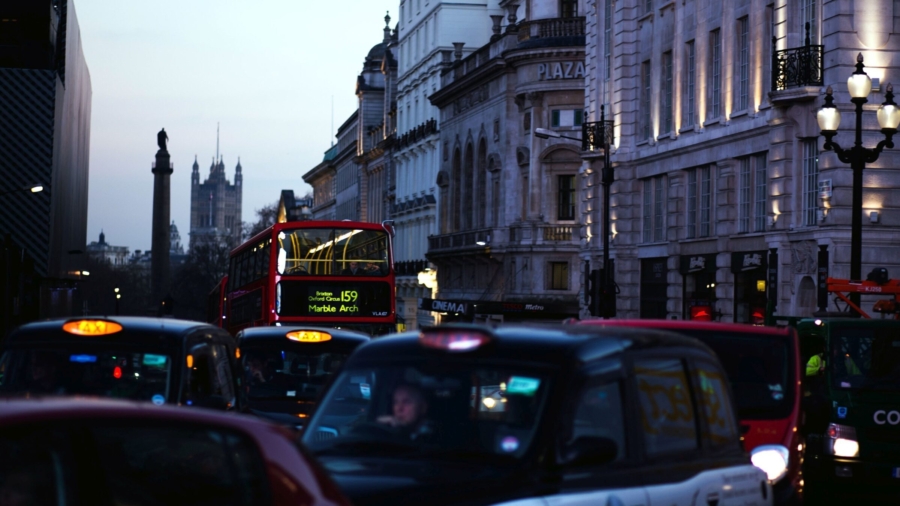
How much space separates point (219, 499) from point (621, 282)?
43558 millimetres

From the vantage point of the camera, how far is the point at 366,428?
7.08 metres

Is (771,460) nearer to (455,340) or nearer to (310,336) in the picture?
(455,340)

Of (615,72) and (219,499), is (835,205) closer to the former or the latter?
(615,72)

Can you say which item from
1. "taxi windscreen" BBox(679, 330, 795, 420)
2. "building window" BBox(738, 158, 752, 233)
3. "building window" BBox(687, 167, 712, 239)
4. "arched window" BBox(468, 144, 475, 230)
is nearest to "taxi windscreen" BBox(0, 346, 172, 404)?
"taxi windscreen" BBox(679, 330, 795, 420)

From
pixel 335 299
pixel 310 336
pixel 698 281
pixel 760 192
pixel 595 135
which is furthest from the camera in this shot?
pixel 595 135

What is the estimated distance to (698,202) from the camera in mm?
42531

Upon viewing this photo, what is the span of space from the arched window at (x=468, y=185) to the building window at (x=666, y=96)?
98.9 feet

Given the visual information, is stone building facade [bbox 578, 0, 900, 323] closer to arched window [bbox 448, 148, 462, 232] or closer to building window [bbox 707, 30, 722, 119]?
building window [bbox 707, 30, 722, 119]

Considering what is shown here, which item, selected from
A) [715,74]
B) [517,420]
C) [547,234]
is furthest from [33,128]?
[517,420]

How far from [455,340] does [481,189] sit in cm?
6615

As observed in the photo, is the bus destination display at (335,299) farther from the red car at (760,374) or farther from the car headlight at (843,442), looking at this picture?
the red car at (760,374)

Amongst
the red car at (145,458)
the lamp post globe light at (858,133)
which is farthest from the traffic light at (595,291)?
the red car at (145,458)

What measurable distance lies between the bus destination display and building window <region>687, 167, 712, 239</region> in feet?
47.9

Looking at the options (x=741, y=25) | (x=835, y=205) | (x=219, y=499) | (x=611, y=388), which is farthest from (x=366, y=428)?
(x=741, y=25)
